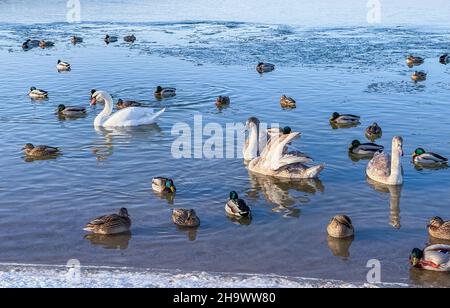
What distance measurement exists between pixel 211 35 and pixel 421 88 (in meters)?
16.4

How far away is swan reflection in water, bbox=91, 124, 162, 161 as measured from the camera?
20.2 m

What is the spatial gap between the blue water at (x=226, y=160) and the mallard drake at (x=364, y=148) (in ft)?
1.38

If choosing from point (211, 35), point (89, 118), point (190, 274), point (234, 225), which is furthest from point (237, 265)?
point (211, 35)

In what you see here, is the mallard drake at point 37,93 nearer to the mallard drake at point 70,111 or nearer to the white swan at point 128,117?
the mallard drake at point 70,111

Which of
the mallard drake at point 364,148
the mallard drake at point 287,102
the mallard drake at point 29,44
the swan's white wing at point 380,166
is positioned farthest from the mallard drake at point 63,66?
the swan's white wing at point 380,166

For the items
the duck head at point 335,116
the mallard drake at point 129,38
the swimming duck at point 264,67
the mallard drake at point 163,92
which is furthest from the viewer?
the mallard drake at point 129,38

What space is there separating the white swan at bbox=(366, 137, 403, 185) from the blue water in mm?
390

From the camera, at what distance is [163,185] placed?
1608 cm

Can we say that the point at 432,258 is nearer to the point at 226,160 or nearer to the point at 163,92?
the point at 226,160

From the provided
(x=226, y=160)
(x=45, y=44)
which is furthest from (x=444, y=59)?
(x=45, y=44)

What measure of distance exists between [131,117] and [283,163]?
22.7 feet

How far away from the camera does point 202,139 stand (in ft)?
67.9

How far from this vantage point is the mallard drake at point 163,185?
52.5ft
